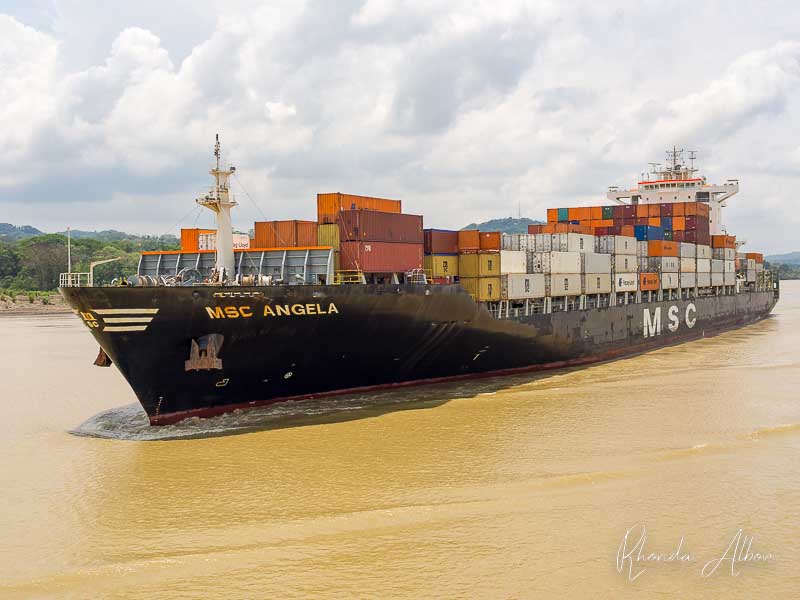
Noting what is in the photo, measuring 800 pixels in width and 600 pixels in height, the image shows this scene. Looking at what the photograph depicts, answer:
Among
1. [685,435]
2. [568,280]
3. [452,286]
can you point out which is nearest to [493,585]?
[685,435]

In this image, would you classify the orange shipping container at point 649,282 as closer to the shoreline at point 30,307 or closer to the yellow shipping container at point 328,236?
the yellow shipping container at point 328,236

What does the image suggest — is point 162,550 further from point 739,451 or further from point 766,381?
point 766,381

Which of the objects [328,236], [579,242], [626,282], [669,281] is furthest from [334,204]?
[669,281]

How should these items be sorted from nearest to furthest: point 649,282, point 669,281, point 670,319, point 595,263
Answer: point 595,263, point 649,282, point 670,319, point 669,281

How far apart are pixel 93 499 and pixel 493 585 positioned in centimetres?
900

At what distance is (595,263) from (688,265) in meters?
14.0

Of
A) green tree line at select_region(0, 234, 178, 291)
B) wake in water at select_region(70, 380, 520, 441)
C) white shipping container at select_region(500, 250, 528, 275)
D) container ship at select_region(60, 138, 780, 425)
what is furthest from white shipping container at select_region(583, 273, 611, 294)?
green tree line at select_region(0, 234, 178, 291)

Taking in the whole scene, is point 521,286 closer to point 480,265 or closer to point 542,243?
point 480,265

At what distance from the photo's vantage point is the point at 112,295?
58.5ft

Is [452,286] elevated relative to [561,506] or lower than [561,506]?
elevated

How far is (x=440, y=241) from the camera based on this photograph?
27.9m

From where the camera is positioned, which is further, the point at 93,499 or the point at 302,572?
the point at 93,499

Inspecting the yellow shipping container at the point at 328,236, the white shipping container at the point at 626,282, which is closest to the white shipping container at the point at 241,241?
the yellow shipping container at the point at 328,236

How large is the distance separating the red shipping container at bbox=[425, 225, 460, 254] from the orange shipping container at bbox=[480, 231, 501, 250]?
1.20 meters
